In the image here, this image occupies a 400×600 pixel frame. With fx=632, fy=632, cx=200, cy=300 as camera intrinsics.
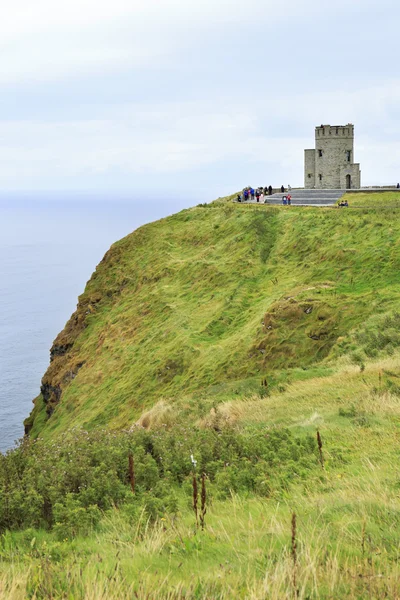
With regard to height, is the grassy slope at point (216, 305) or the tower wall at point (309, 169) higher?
the tower wall at point (309, 169)

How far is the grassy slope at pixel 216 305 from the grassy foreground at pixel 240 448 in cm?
14

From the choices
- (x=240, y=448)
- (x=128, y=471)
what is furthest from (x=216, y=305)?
(x=128, y=471)

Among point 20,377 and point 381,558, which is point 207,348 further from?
point 20,377

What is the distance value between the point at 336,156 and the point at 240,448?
57161mm

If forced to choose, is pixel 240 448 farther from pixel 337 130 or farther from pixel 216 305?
pixel 337 130

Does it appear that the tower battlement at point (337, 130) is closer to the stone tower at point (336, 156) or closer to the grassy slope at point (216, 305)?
the stone tower at point (336, 156)

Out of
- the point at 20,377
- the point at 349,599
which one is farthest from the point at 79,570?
the point at 20,377

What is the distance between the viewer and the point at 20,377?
83625 mm

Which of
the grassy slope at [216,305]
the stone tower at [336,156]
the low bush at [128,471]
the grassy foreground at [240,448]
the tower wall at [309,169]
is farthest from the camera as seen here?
the tower wall at [309,169]

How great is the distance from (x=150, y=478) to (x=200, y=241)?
127ft

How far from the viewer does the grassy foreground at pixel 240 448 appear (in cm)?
507

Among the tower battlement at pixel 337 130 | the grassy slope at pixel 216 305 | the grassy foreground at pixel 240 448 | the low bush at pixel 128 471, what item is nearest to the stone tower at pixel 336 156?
the tower battlement at pixel 337 130

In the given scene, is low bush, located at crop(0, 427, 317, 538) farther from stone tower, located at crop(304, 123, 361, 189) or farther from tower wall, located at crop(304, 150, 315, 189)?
tower wall, located at crop(304, 150, 315, 189)

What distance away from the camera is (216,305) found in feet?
118
